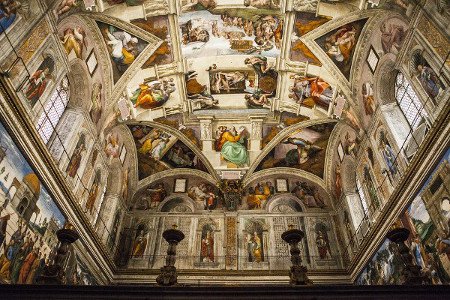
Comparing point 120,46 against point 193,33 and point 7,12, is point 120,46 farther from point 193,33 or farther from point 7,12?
point 7,12

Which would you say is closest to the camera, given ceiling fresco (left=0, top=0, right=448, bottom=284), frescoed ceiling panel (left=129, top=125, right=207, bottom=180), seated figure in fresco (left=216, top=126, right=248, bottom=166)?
ceiling fresco (left=0, top=0, right=448, bottom=284)

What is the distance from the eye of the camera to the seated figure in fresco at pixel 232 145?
18172mm

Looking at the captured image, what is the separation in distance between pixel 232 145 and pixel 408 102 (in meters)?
9.01

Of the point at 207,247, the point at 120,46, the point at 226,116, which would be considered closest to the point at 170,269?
the point at 120,46

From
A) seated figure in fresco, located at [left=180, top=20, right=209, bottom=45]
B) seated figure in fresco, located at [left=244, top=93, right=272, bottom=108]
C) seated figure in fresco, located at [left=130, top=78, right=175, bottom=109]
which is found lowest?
seated figure in fresco, located at [left=130, top=78, right=175, bottom=109]

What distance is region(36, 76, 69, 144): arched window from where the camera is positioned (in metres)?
10.8

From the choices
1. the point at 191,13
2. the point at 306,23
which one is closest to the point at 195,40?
the point at 191,13

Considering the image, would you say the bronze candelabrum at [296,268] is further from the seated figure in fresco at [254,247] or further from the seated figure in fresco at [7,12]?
the seated figure in fresco at [254,247]

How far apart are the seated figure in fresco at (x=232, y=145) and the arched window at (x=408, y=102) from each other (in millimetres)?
7799

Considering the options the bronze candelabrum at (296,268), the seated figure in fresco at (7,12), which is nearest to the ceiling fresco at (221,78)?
the seated figure in fresco at (7,12)

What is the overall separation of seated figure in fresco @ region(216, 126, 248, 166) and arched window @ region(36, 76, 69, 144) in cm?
785

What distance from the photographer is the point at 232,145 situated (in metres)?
18.5

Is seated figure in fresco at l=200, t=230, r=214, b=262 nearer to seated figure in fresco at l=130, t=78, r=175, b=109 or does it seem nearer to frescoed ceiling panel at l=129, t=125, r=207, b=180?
frescoed ceiling panel at l=129, t=125, r=207, b=180

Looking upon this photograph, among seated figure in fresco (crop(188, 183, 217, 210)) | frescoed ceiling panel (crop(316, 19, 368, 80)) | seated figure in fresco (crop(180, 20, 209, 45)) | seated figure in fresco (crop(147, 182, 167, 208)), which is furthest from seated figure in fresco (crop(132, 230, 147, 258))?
frescoed ceiling panel (crop(316, 19, 368, 80))
